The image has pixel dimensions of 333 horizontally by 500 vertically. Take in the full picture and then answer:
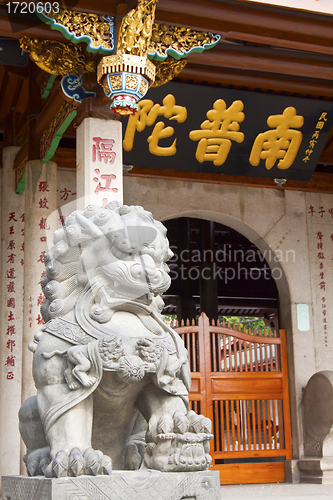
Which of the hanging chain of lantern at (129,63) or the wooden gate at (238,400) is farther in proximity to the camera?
the wooden gate at (238,400)

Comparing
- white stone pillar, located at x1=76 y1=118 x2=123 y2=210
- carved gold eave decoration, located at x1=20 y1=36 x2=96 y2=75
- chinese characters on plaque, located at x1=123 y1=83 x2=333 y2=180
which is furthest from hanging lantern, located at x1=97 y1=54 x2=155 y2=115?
chinese characters on plaque, located at x1=123 y1=83 x2=333 y2=180

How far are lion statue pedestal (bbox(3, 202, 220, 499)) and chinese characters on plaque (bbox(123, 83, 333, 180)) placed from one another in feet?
13.0

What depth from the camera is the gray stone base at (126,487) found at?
6.21ft

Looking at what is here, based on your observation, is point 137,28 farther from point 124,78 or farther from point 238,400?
point 238,400

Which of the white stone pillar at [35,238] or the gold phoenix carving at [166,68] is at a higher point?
the gold phoenix carving at [166,68]

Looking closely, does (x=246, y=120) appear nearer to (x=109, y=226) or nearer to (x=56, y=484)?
(x=109, y=226)

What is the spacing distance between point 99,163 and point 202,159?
240 centimetres

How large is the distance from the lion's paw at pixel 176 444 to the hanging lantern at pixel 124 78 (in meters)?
2.83

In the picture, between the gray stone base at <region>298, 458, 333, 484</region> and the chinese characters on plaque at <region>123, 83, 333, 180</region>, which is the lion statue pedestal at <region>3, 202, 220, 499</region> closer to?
the chinese characters on plaque at <region>123, 83, 333, 180</region>

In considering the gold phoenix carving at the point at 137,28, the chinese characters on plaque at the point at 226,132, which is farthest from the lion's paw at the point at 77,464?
the chinese characters on plaque at the point at 226,132

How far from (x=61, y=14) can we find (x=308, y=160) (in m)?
3.62

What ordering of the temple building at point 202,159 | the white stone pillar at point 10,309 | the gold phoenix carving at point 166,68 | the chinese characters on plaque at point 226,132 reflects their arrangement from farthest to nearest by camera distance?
the chinese characters on plaque at point 226,132, the white stone pillar at point 10,309, the gold phoenix carving at point 166,68, the temple building at point 202,159

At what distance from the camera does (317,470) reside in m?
6.62

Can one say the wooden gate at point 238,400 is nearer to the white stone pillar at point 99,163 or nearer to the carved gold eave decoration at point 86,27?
the white stone pillar at point 99,163
